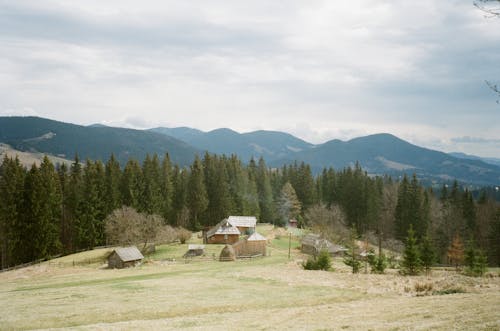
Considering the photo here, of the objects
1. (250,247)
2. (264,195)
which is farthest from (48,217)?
(264,195)

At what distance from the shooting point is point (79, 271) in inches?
1945

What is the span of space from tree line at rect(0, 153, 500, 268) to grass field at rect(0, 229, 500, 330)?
13410 mm

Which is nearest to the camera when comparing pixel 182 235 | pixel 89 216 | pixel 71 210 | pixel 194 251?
pixel 194 251

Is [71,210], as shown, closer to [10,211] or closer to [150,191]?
[10,211]

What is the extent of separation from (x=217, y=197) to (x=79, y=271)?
133ft

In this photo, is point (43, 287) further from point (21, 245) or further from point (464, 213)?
point (464, 213)

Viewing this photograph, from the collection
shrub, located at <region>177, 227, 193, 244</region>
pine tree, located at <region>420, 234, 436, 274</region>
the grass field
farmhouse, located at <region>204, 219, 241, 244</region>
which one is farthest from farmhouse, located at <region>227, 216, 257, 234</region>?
pine tree, located at <region>420, 234, 436, 274</region>

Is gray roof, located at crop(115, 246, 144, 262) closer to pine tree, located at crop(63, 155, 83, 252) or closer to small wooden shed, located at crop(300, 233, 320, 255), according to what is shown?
pine tree, located at crop(63, 155, 83, 252)

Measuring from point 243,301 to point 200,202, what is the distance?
2242 inches

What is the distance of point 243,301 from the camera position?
2784 centimetres

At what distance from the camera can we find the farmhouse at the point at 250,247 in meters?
63.4

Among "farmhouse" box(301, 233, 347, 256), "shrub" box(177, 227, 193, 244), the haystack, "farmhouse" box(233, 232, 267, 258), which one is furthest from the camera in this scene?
"shrub" box(177, 227, 193, 244)

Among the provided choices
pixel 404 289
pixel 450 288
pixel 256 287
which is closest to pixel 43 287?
pixel 256 287

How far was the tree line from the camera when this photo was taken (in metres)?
60.4
